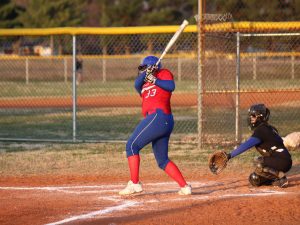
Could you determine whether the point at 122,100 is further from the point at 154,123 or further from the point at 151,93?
the point at 154,123

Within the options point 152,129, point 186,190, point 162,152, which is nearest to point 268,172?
point 186,190

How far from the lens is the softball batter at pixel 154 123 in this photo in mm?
8773

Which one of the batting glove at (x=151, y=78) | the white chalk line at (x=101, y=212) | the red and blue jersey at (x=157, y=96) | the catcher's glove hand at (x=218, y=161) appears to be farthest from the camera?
the catcher's glove hand at (x=218, y=161)

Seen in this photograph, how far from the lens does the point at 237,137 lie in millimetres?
13922

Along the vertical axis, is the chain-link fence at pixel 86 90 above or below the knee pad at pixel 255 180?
above

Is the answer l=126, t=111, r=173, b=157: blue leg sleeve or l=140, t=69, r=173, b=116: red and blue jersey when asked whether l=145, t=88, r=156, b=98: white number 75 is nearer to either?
l=140, t=69, r=173, b=116: red and blue jersey

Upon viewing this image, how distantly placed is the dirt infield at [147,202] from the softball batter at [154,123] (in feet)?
1.07

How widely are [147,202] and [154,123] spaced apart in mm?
924

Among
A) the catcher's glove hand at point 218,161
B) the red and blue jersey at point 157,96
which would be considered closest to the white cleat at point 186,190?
the catcher's glove hand at point 218,161

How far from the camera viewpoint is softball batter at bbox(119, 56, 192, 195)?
345 inches

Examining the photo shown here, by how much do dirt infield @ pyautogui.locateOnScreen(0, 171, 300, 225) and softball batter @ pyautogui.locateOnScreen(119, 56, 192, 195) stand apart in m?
0.33

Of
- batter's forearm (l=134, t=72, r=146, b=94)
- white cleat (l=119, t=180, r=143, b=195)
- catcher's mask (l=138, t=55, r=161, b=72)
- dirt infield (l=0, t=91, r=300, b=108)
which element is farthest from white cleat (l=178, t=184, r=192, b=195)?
dirt infield (l=0, t=91, r=300, b=108)

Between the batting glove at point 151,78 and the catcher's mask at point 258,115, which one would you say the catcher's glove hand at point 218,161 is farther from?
the batting glove at point 151,78

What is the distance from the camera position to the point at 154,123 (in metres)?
8.76
